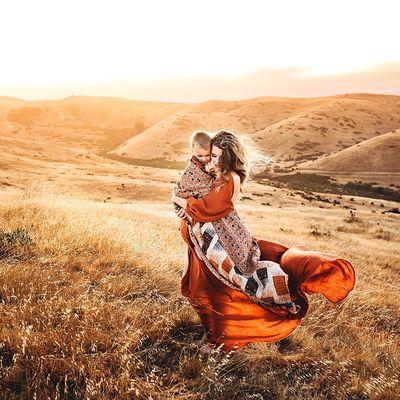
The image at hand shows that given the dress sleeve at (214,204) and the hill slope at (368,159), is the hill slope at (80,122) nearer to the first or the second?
the hill slope at (368,159)

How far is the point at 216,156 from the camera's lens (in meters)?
4.02

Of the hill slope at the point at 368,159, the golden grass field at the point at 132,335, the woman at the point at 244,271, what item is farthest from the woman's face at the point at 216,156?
the hill slope at the point at 368,159

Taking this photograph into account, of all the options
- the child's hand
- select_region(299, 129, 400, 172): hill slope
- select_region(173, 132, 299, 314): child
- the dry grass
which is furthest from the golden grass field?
select_region(299, 129, 400, 172): hill slope

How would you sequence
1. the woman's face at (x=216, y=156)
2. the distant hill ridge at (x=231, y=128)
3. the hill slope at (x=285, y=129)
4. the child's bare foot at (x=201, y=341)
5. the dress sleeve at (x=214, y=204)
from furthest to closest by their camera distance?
the hill slope at (x=285, y=129)
the distant hill ridge at (x=231, y=128)
the woman's face at (x=216, y=156)
the dress sleeve at (x=214, y=204)
the child's bare foot at (x=201, y=341)

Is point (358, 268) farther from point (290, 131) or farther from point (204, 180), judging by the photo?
point (290, 131)

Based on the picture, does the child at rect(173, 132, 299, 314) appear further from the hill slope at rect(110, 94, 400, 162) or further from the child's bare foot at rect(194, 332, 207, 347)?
the hill slope at rect(110, 94, 400, 162)

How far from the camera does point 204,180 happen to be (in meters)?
4.21

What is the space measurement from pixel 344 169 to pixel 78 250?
78600 mm

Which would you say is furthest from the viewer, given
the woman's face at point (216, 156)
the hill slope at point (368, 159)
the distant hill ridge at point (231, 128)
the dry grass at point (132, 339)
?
the distant hill ridge at point (231, 128)

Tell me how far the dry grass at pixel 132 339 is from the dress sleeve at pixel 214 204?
113 centimetres

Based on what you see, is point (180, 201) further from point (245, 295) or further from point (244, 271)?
point (245, 295)

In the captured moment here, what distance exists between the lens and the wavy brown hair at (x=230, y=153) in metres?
3.97

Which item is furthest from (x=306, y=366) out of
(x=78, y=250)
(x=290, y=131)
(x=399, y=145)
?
(x=290, y=131)

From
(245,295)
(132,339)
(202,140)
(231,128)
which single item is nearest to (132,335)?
(132,339)
